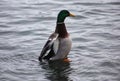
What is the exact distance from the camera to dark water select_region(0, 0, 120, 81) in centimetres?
1205

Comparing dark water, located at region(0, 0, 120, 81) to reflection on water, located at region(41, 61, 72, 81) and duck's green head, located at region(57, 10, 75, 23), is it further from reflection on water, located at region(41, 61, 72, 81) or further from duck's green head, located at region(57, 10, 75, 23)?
duck's green head, located at region(57, 10, 75, 23)

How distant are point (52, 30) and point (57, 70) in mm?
3632

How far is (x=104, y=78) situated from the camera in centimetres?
1166

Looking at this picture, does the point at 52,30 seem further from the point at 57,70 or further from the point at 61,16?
the point at 57,70

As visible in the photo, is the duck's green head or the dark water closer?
the dark water

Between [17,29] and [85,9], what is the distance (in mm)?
3646

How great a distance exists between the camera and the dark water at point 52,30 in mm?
12055

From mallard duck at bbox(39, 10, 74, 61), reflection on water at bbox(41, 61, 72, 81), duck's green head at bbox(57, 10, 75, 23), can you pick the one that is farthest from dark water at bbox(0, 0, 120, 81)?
duck's green head at bbox(57, 10, 75, 23)

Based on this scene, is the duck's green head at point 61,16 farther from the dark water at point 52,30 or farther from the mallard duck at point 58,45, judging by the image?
the dark water at point 52,30

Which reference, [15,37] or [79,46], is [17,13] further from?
[79,46]

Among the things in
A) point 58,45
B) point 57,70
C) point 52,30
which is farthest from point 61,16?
point 52,30

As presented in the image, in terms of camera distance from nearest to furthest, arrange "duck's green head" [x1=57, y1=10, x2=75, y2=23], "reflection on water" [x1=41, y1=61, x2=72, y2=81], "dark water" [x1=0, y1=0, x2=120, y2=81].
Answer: "reflection on water" [x1=41, y1=61, x2=72, y2=81] → "dark water" [x1=0, y1=0, x2=120, y2=81] → "duck's green head" [x1=57, y1=10, x2=75, y2=23]

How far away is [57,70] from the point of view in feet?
41.0

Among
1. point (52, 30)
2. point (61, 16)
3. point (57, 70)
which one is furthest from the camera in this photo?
point (52, 30)
